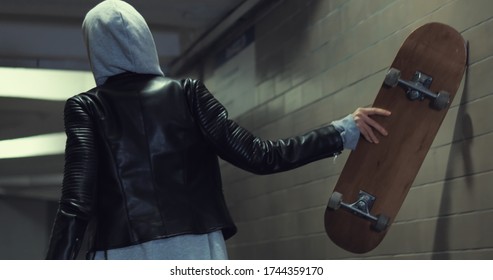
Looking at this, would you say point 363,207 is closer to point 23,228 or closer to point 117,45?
point 117,45

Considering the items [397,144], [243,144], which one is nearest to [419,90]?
[397,144]

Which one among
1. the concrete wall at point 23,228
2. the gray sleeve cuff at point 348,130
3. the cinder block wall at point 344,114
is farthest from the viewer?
the concrete wall at point 23,228

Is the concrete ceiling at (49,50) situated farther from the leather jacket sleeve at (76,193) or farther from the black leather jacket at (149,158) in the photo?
the leather jacket sleeve at (76,193)

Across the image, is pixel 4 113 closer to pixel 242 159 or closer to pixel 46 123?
pixel 46 123

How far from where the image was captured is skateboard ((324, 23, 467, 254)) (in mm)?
2566

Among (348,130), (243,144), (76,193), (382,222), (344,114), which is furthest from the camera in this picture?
(344,114)

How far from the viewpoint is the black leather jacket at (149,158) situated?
80.1 inches

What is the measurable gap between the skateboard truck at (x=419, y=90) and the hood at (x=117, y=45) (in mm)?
787

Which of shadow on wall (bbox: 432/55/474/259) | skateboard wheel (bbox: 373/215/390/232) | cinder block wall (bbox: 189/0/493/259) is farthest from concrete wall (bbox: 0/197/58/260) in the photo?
skateboard wheel (bbox: 373/215/390/232)

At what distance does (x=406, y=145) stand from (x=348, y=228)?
325 millimetres

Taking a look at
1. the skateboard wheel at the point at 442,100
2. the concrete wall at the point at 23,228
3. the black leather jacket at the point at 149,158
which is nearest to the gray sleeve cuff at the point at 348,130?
the black leather jacket at the point at 149,158

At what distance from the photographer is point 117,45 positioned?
2186mm

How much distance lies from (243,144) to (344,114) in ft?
5.35
